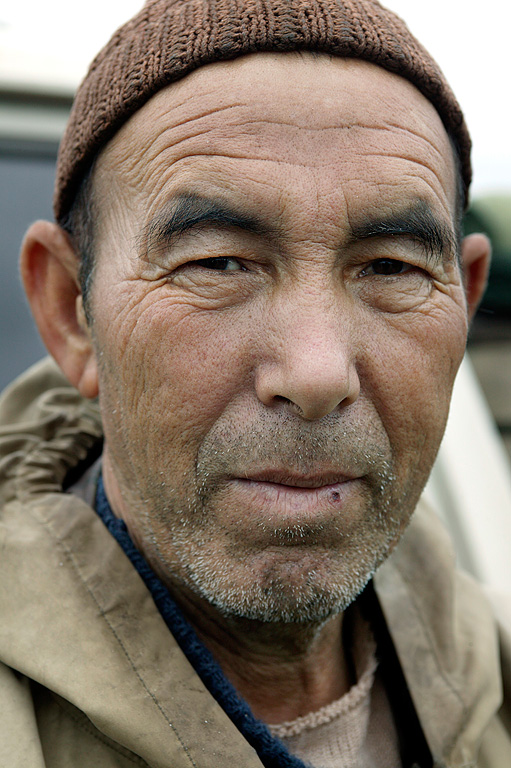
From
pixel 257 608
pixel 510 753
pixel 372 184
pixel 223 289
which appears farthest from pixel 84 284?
pixel 510 753

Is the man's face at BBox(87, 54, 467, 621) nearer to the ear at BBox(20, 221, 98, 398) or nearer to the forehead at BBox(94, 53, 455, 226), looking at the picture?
the forehead at BBox(94, 53, 455, 226)

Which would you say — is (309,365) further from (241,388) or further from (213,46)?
(213,46)

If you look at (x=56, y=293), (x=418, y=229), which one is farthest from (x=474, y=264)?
(x=56, y=293)

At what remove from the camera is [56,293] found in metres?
1.95

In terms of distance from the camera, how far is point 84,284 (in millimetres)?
1850

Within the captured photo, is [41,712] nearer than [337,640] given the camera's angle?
A: Yes

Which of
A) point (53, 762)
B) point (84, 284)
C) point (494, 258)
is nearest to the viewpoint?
point (53, 762)

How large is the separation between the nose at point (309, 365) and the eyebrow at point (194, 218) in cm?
20

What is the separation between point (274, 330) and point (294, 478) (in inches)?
11.3

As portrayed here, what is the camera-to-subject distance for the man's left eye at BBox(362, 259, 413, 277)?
5.49 feet

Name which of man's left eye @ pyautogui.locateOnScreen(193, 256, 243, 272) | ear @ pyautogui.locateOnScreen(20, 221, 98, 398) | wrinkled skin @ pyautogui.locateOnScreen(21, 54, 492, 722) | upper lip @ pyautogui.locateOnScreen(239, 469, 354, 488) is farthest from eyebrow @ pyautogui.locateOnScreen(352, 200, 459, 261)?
ear @ pyautogui.locateOnScreen(20, 221, 98, 398)

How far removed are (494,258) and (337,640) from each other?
2099 millimetres

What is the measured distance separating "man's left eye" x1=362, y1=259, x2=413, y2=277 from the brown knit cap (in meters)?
0.44

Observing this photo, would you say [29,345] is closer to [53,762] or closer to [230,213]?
[230,213]
